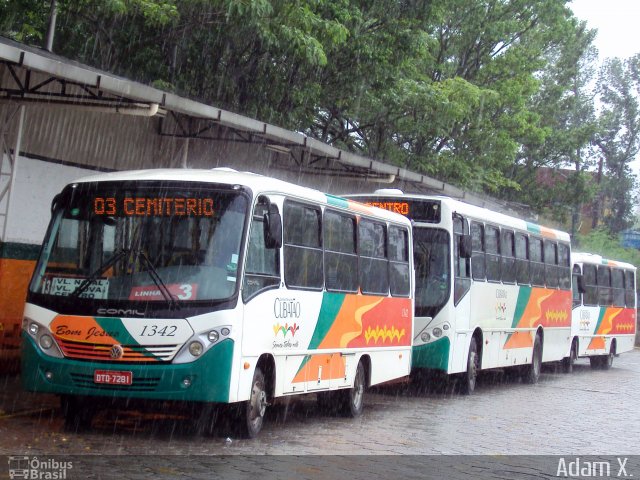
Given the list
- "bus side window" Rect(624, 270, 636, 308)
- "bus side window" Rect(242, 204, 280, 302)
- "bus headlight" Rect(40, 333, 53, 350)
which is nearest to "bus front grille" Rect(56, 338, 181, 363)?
"bus headlight" Rect(40, 333, 53, 350)

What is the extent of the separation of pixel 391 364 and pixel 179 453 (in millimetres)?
6171

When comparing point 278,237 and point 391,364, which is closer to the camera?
point 278,237

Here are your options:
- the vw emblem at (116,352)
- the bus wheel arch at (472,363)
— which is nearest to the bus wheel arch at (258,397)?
the vw emblem at (116,352)

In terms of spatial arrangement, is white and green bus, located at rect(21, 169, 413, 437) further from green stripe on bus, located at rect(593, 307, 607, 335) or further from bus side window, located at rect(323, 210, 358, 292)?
green stripe on bus, located at rect(593, 307, 607, 335)

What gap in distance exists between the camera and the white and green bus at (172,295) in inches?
417

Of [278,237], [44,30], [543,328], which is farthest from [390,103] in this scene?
[278,237]

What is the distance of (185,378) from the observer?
10.6 meters

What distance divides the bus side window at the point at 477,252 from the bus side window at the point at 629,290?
50.0 ft

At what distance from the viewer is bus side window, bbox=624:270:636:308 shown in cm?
3362

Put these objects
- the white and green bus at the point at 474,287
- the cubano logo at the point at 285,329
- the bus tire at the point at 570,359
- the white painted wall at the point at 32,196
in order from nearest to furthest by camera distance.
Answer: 1. the cubano logo at the point at 285,329
2. the white painted wall at the point at 32,196
3. the white and green bus at the point at 474,287
4. the bus tire at the point at 570,359

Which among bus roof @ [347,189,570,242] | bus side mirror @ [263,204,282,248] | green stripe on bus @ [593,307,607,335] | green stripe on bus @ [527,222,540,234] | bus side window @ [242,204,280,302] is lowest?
bus side window @ [242,204,280,302]

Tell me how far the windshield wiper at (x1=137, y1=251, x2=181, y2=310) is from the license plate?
2.64 ft

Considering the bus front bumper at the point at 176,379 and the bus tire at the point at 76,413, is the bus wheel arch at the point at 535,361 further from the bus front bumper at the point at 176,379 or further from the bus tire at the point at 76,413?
the bus front bumper at the point at 176,379

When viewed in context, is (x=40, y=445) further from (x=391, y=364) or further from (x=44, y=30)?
(x=44, y=30)
